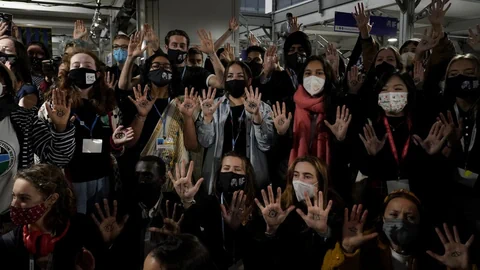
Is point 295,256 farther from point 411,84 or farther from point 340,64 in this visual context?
point 340,64

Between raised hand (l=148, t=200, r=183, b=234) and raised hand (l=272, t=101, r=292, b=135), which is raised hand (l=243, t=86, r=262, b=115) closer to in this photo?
raised hand (l=272, t=101, r=292, b=135)

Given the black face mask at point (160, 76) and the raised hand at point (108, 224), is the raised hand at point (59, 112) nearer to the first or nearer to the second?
the raised hand at point (108, 224)

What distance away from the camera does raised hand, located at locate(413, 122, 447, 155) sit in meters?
2.87

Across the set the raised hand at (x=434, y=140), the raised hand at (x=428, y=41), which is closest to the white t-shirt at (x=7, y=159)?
the raised hand at (x=434, y=140)

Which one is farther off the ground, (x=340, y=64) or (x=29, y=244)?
(x=340, y=64)

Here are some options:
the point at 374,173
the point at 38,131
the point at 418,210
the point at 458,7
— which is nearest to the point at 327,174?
the point at 374,173

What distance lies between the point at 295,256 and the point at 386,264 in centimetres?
54

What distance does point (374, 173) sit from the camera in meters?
2.96

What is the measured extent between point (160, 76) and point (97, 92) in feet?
1.88

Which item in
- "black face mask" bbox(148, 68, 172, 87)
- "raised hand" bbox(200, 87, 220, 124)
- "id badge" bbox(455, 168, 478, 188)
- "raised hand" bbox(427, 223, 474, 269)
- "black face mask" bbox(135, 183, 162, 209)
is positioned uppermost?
"black face mask" bbox(148, 68, 172, 87)

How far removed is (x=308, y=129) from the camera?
334 centimetres

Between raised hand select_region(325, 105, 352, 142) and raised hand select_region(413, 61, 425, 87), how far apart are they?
87 centimetres

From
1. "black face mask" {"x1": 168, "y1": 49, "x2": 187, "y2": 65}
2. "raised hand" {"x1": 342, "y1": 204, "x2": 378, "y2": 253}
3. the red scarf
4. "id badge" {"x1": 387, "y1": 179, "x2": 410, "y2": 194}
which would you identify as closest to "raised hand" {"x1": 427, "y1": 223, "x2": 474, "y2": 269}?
"raised hand" {"x1": 342, "y1": 204, "x2": 378, "y2": 253}

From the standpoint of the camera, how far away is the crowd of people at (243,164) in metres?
2.30
